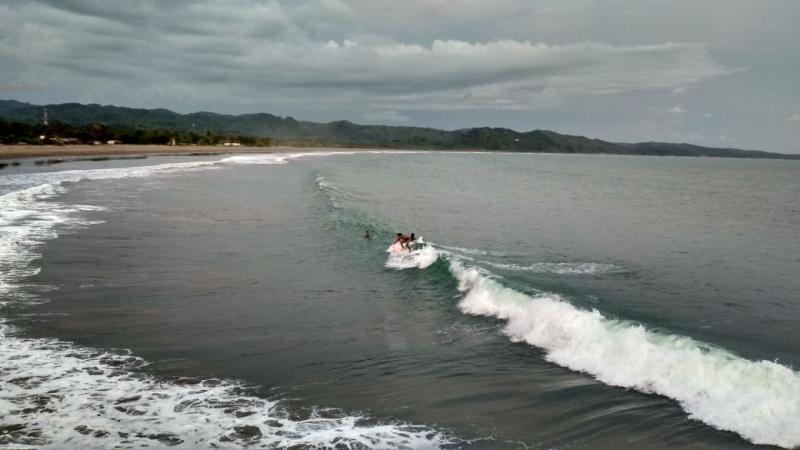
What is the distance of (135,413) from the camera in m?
8.74

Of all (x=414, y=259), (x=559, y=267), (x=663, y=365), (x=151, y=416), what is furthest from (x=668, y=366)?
(x=414, y=259)

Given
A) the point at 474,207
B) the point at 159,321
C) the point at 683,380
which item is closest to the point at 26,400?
the point at 159,321

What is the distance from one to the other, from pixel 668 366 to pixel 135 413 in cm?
915

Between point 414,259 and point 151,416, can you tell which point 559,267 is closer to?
point 414,259

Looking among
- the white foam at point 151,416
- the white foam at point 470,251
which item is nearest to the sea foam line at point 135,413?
the white foam at point 151,416

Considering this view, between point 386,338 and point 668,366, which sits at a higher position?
point 668,366

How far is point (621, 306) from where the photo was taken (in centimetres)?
1553

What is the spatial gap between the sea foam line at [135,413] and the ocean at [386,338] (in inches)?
1.6

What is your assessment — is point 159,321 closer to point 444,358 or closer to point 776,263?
point 444,358

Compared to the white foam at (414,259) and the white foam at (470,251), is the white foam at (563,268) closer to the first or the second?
the white foam at (414,259)

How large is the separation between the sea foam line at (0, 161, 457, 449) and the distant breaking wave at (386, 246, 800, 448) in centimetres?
436

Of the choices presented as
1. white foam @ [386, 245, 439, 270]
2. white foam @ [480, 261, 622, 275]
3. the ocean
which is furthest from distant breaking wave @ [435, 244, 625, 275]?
white foam @ [386, 245, 439, 270]

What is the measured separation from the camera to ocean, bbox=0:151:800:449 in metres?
8.61

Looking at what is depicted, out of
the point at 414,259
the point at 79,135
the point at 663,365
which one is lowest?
the point at 663,365
